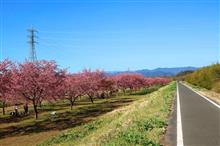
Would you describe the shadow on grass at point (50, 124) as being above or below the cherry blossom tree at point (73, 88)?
below

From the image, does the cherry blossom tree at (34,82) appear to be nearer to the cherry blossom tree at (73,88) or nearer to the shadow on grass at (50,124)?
the shadow on grass at (50,124)

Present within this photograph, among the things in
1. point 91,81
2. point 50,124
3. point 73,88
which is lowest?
point 50,124

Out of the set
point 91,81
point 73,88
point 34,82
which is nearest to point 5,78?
point 34,82

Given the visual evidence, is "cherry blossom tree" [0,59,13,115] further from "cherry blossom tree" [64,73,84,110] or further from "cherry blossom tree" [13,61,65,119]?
"cherry blossom tree" [64,73,84,110]

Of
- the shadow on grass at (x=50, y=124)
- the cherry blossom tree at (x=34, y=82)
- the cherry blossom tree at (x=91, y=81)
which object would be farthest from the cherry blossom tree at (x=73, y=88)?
the shadow on grass at (x=50, y=124)

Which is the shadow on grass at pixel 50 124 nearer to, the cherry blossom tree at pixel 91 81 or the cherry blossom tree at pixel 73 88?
the cherry blossom tree at pixel 73 88

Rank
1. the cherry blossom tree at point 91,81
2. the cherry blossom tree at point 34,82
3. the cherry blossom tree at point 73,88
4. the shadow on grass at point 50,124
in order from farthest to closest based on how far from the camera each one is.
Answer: the cherry blossom tree at point 91,81 < the cherry blossom tree at point 73,88 < the cherry blossom tree at point 34,82 < the shadow on grass at point 50,124

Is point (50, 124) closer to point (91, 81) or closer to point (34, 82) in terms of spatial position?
point (34, 82)

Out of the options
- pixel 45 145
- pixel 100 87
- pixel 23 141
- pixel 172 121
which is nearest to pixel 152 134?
pixel 172 121

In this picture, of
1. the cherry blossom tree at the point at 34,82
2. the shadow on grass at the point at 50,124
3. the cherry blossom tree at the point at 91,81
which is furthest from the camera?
the cherry blossom tree at the point at 91,81

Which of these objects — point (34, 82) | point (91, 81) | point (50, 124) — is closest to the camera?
point (50, 124)

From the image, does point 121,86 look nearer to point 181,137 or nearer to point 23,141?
point 23,141

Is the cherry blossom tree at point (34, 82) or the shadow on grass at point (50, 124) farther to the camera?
the cherry blossom tree at point (34, 82)

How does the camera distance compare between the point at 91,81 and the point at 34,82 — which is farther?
the point at 91,81
